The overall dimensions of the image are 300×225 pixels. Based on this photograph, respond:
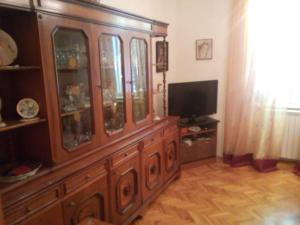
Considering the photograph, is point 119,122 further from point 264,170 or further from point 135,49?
point 264,170

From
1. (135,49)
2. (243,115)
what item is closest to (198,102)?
(243,115)

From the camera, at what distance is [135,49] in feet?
7.55

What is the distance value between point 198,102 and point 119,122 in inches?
66.3

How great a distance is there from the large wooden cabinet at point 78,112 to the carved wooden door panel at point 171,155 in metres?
0.40

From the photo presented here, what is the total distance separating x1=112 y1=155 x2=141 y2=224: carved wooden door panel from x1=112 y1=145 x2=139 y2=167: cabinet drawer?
38 mm

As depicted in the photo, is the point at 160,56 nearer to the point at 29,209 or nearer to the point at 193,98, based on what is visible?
the point at 193,98

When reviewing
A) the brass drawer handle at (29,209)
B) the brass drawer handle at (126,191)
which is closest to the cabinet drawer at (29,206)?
the brass drawer handle at (29,209)

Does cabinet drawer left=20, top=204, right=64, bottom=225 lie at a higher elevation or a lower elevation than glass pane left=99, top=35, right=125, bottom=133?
lower

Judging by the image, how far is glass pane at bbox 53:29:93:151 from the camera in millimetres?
1593

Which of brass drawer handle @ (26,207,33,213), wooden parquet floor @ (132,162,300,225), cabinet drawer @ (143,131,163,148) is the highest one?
cabinet drawer @ (143,131,163,148)

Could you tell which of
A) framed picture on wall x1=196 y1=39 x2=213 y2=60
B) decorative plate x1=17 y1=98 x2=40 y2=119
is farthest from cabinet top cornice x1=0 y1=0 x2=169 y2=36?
framed picture on wall x1=196 y1=39 x2=213 y2=60

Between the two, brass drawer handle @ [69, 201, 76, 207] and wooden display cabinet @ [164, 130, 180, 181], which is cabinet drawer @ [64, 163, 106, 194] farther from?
wooden display cabinet @ [164, 130, 180, 181]

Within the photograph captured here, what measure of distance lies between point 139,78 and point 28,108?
1.18 m

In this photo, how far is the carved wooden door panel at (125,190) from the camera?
6.63 ft
